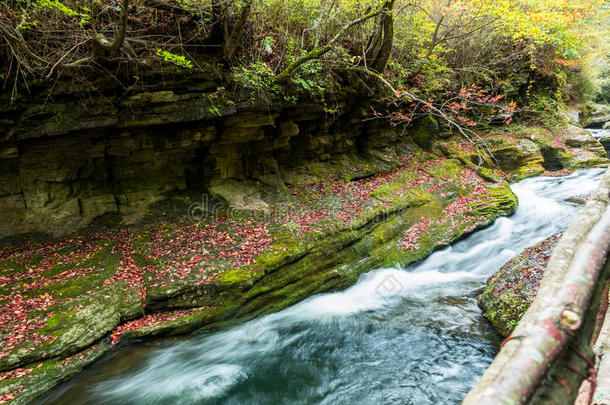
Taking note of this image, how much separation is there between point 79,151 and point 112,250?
110 inches

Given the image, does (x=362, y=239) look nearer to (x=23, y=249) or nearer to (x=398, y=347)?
(x=398, y=347)

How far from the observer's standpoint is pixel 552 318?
4.77 ft

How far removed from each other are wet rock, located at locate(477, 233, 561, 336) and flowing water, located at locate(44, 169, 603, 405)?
1.05 feet

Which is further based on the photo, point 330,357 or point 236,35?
point 236,35

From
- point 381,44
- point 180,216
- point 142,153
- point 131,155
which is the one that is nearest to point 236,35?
point 142,153

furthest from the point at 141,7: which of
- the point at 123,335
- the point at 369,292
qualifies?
the point at 369,292

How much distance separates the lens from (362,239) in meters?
8.80

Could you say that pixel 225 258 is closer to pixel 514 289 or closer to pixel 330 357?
pixel 330 357

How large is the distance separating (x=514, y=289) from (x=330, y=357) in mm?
3979

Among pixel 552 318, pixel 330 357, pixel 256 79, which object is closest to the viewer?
pixel 552 318

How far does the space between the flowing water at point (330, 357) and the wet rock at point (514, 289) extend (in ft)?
1.05

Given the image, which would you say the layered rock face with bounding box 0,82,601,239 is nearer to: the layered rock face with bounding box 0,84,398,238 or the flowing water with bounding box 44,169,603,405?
the layered rock face with bounding box 0,84,398,238

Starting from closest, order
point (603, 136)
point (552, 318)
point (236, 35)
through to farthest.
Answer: point (552, 318), point (236, 35), point (603, 136)

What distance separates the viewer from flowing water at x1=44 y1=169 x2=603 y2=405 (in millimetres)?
4797
